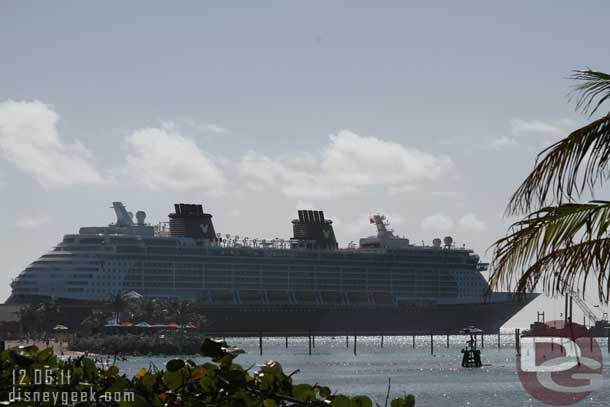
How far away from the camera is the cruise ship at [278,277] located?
474ft

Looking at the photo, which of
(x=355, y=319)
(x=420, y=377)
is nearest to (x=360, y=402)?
(x=420, y=377)

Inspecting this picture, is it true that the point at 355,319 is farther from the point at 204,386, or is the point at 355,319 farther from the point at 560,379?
the point at 204,386

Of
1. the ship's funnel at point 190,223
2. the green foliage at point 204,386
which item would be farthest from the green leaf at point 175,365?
the ship's funnel at point 190,223

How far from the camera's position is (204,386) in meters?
6.05

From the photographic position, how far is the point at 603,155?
739 cm

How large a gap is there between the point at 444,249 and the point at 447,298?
8.22 metres

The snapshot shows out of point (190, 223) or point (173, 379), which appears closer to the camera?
point (173, 379)

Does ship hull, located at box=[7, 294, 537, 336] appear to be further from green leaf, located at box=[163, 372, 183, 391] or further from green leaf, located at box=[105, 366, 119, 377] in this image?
green leaf, located at box=[163, 372, 183, 391]

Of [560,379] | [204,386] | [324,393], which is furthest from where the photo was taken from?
[560,379]

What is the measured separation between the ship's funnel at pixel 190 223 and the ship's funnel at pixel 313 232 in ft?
41.9

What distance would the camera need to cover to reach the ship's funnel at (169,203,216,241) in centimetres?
15712

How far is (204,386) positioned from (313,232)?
159480 millimetres

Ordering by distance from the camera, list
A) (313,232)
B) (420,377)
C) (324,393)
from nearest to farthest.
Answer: (324,393)
(420,377)
(313,232)

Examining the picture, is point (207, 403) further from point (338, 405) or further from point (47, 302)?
point (47, 302)
